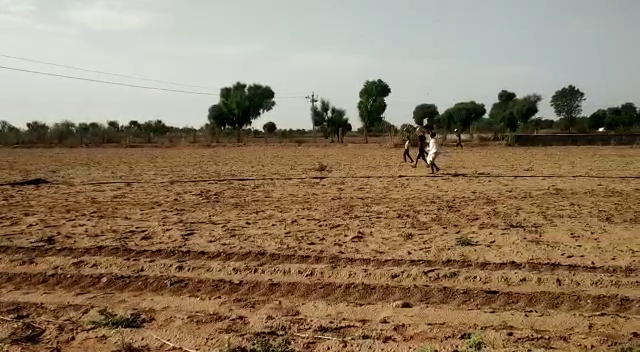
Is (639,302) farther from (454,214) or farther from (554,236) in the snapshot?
(454,214)

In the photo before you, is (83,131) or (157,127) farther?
(157,127)

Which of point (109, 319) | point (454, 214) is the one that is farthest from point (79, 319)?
point (454, 214)

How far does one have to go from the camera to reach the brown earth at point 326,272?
4828 mm

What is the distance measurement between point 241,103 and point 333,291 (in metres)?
76.8

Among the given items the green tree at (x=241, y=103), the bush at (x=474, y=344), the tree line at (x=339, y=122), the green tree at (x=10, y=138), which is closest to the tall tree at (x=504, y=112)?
the tree line at (x=339, y=122)

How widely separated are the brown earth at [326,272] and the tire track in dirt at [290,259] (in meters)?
0.03

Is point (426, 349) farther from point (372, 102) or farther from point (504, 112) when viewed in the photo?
point (504, 112)

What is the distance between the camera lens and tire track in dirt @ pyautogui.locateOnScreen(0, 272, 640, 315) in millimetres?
5465

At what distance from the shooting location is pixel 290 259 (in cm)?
712

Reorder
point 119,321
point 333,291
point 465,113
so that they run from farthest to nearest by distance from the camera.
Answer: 1. point 465,113
2. point 333,291
3. point 119,321

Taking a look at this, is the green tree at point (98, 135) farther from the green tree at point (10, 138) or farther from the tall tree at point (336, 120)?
the tall tree at point (336, 120)

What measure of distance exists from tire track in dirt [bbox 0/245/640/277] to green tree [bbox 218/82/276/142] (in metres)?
69.3

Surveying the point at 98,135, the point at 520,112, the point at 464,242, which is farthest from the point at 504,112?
the point at 464,242

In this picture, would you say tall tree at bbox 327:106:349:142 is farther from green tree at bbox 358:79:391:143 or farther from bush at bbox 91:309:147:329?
bush at bbox 91:309:147:329
